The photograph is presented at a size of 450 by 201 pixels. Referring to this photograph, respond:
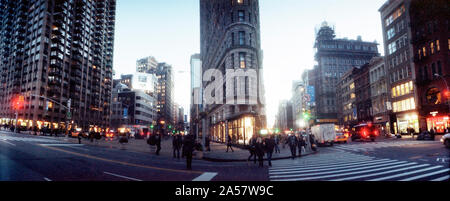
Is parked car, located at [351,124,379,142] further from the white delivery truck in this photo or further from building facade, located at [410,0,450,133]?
building facade, located at [410,0,450,133]

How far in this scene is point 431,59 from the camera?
44.6m

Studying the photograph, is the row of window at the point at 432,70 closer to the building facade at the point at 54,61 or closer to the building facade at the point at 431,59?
the building facade at the point at 431,59

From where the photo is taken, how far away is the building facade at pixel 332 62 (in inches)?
4281

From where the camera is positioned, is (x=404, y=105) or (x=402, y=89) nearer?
(x=404, y=105)

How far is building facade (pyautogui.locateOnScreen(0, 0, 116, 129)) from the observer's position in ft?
267

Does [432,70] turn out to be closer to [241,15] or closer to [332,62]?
[241,15]

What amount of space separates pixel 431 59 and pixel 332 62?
68.6m

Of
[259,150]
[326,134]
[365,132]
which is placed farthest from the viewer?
[365,132]

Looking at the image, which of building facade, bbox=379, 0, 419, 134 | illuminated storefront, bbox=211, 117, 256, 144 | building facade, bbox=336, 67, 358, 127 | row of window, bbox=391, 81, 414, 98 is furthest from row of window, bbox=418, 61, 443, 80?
illuminated storefront, bbox=211, 117, 256, 144

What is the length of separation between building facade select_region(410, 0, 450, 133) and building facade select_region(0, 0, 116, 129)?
9130cm

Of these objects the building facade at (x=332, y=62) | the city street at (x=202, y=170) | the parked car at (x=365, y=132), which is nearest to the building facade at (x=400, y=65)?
the parked car at (x=365, y=132)

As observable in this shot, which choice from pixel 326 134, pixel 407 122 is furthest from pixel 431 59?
pixel 326 134
